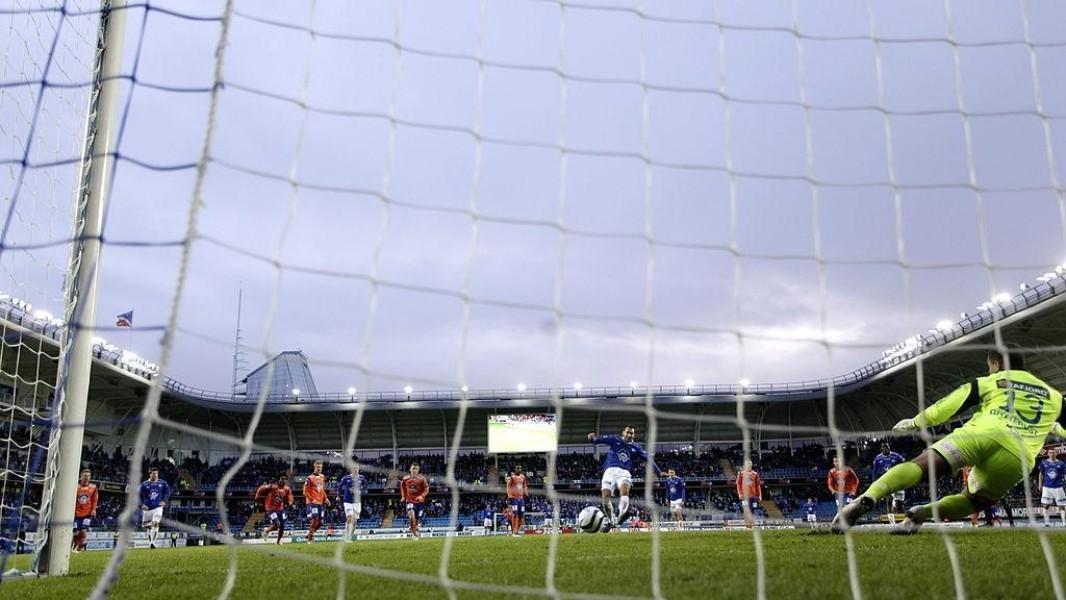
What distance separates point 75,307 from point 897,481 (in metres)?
6.69

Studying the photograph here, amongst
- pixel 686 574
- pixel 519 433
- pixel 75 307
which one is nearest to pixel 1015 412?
pixel 686 574

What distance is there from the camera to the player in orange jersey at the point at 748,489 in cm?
793

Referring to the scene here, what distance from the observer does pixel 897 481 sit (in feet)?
20.8

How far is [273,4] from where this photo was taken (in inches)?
213

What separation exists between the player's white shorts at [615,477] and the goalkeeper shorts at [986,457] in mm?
A: 7167

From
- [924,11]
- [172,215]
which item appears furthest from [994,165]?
[172,215]

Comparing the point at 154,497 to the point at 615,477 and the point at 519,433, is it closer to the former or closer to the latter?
the point at 615,477

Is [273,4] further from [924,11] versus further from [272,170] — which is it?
[924,11]

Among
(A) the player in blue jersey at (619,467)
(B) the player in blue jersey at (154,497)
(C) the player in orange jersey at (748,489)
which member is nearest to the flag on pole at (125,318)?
(B) the player in blue jersey at (154,497)

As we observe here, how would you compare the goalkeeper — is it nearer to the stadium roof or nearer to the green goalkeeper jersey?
the green goalkeeper jersey

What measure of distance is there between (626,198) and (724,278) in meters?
0.98

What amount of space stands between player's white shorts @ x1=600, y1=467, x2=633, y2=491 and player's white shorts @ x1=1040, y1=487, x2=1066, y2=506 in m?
9.43

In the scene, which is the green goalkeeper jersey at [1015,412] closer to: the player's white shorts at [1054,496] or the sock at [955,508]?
the sock at [955,508]

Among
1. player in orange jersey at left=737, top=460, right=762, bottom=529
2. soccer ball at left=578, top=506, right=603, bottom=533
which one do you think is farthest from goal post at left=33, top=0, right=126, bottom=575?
soccer ball at left=578, top=506, right=603, bottom=533
